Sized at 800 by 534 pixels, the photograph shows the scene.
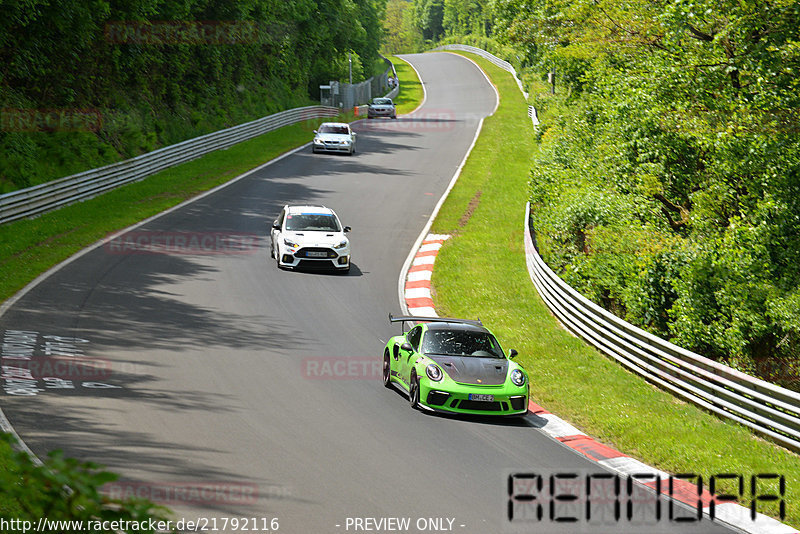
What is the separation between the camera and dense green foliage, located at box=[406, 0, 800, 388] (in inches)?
689

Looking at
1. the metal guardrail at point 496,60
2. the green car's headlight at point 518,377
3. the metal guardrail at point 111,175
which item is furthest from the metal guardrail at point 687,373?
the metal guardrail at point 496,60

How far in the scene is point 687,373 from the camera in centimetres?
1470

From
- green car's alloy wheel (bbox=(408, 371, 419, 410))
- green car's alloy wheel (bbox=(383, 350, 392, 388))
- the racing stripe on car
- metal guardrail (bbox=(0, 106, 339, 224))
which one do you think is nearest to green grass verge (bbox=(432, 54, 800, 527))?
the racing stripe on car

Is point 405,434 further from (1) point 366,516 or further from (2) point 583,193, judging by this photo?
(2) point 583,193

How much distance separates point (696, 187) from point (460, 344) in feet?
38.2

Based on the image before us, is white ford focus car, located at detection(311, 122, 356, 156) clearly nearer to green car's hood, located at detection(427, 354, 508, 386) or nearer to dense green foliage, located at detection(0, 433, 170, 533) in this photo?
green car's hood, located at detection(427, 354, 508, 386)

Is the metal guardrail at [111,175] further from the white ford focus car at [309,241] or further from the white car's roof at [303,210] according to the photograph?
the white car's roof at [303,210]

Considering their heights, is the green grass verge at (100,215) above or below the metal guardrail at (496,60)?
below

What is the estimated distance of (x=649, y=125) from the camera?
21828 mm

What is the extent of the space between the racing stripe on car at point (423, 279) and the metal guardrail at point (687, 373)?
3260 millimetres

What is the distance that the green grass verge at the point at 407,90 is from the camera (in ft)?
252

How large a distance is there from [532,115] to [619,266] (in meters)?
42.3

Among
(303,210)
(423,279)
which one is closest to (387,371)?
(423,279)

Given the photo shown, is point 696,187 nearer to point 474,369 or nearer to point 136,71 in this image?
point 474,369
